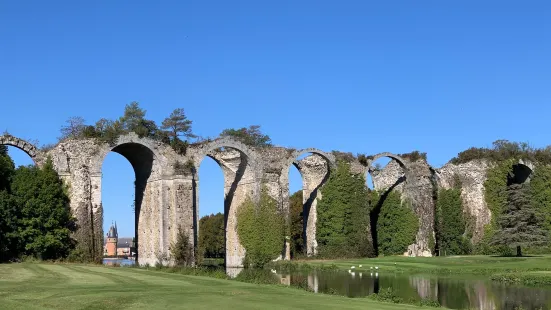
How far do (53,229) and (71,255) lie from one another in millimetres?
1601

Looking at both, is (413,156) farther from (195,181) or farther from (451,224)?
(195,181)

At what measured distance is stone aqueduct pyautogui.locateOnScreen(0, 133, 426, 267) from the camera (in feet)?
118

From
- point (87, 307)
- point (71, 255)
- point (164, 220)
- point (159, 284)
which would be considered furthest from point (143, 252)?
point (87, 307)

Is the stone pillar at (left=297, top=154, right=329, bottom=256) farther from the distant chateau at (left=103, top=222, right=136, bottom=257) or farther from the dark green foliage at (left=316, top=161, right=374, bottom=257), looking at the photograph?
the distant chateau at (left=103, top=222, right=136, bottom=257)

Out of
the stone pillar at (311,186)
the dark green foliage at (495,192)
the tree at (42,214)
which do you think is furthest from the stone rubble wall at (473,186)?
the tree at (42,214)

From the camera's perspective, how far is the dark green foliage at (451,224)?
49791mm

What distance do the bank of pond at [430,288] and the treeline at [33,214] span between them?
24.3 ft

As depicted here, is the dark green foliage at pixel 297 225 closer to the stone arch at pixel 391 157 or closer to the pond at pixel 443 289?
the stone arch at pixel 391 157

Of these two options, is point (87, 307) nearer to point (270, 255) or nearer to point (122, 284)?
point (122, 284)

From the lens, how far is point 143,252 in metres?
40.0

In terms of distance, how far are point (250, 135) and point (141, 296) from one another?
27357mm

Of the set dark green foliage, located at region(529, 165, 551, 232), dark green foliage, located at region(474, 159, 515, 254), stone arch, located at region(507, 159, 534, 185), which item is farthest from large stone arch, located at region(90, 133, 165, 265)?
dark green foliage, located at region(529, 165, 551, 232)

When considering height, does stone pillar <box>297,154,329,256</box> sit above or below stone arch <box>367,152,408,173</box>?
below

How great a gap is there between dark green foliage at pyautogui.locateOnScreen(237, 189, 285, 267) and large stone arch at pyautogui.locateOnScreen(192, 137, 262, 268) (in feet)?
1.79
